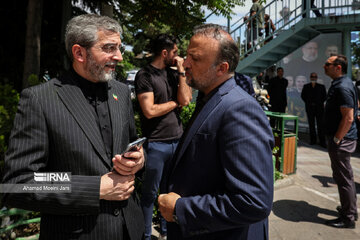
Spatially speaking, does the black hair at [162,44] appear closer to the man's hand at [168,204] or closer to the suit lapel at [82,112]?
the suit lapel at [82,112]

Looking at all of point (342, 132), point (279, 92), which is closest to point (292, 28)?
point (279, 92)

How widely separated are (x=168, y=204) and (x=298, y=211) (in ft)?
12.3

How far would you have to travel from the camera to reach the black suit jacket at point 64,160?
1482 mm

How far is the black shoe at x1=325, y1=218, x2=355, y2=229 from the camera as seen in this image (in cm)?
393

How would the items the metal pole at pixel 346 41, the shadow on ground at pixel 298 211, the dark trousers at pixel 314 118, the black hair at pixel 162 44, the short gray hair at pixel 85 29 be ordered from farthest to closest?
1. the metal pole at pixel 346 41
2. the dark trousers at pixel 314 118
3. the shadow on ground at pixel 298 211
4. the black hair at pixel 162 44
5. the short gray hair at pixel 85 29

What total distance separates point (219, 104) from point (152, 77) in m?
1.77

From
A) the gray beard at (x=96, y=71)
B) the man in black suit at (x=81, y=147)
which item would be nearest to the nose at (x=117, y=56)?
the man in black suit at (x=81, y=147)

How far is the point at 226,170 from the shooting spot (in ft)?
4.53

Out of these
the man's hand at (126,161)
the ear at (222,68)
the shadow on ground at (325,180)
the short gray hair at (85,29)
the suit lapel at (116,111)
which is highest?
the short gray hair at (85,29)

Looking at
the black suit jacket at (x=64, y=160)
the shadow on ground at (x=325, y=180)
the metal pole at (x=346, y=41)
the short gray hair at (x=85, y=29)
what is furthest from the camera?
the metal pole at (x=346, y=41)

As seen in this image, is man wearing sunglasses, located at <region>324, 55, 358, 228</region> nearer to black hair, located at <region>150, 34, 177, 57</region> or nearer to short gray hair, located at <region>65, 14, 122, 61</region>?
black hair, located at <region>150, 34, 177, 57</region>

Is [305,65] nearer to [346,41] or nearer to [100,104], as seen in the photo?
[346,41]

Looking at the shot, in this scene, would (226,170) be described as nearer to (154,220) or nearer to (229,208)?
(229,208)

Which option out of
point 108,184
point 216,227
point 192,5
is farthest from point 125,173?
point 192,5
